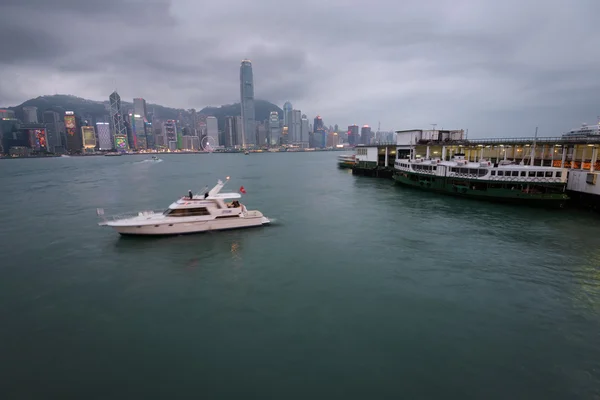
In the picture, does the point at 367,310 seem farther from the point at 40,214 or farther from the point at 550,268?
the point at 40,214

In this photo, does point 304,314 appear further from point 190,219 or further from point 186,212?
point 186,212

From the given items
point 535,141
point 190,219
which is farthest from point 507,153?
point 190,219

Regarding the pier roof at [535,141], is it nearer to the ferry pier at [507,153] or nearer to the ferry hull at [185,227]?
the ferry pier at [507,153]

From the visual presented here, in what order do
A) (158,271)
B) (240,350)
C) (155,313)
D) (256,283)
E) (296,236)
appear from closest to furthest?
(240,350)
(155,313)
(256,283)
(158,271)
(296,236)

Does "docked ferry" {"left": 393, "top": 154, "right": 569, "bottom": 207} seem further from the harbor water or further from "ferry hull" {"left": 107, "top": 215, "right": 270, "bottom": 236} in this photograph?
"ferry hull" {"left": 107, "top": 215, "right": 270, "bottom": 236}

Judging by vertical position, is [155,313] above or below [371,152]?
below

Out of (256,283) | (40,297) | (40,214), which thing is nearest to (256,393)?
(256,283)

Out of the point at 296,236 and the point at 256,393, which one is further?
the point at 296,236

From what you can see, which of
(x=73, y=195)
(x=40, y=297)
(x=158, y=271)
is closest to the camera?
(x=40, y=297)

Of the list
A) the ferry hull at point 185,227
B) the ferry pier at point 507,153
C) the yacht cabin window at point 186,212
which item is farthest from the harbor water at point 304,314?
the ferry pier at point 507,153
